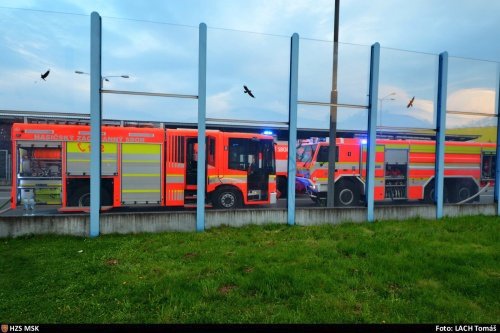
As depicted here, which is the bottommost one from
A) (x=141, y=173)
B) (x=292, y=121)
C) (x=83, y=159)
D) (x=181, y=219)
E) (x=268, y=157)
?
(x=181, y=219)

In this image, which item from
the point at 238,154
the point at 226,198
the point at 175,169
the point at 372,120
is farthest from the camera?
the point at 238,154

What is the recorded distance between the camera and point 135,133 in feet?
30.3

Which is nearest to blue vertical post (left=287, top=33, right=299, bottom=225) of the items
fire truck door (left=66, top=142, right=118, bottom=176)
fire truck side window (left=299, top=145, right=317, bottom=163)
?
fire truck side window (left=299, top=145, right=317, bottom=163)

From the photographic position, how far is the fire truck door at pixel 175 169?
9.57 m

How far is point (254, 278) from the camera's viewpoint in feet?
14.5

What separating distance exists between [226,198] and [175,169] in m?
1.76

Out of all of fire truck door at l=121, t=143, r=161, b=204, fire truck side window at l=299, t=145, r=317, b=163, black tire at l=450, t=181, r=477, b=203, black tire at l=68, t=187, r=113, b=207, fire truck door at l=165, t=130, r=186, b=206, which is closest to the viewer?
black tire at l=68, t=187, r=113, b=207

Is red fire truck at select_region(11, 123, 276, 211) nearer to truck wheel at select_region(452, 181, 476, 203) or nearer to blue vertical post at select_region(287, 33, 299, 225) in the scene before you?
blue vertical post at select_region(287, 33, 299, 225)

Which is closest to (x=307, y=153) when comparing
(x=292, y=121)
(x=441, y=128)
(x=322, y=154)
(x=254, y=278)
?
(x=322, y=154)

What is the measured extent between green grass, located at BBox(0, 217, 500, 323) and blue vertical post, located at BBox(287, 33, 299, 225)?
0.98 m

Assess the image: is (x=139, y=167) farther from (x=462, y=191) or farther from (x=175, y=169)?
(x=462, y=191)

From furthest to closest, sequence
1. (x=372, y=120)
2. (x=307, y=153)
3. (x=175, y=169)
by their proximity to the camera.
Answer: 1. (x=307, y=153)
2. (x=175, y=169)
3. (x=372, y=120)

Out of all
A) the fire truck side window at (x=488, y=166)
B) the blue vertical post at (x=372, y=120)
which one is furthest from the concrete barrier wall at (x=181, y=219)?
the fire truck side window at (x=488, y=166)

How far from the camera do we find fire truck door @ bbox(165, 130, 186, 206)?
9570 millimetres
